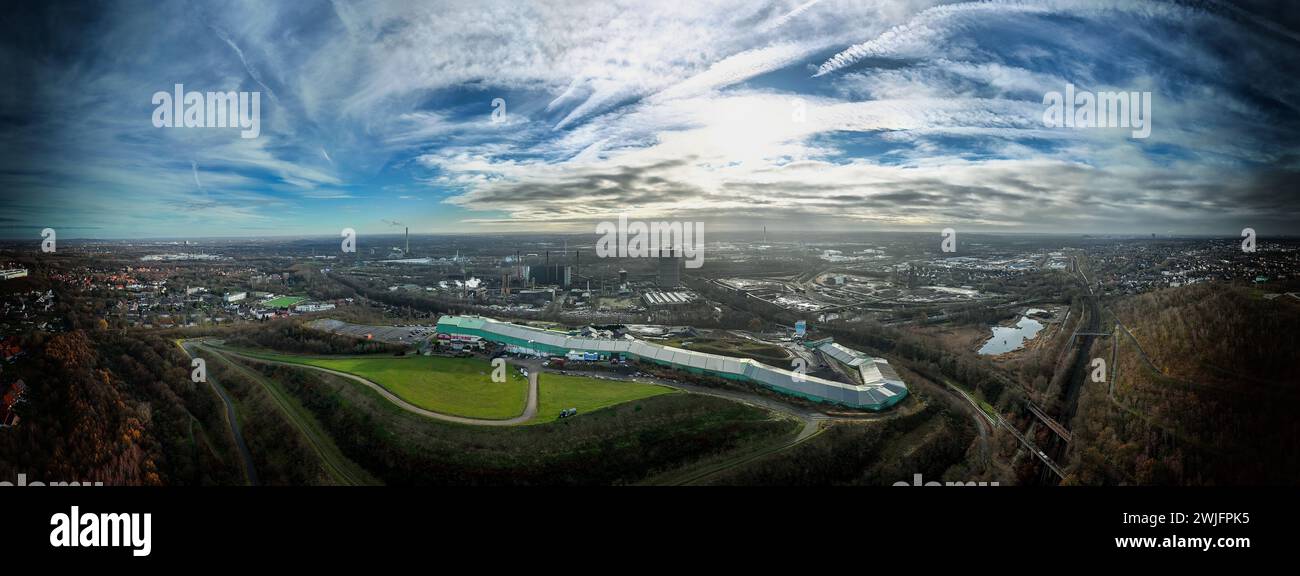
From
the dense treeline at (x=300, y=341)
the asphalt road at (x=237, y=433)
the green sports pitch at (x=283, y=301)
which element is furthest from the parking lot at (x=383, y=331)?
the asphalt road at (x=237, y=433)

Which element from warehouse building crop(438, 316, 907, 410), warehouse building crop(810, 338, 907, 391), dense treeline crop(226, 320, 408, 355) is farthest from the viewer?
dense treeline crop(226, 320, 408, 355)

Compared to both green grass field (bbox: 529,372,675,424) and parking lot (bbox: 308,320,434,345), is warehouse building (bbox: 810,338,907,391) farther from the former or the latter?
parking lot (bbox: 308,320,434,345)

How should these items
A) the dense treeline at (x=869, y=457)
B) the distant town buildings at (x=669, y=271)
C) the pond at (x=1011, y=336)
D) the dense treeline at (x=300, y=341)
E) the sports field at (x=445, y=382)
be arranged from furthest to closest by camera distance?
the distant town buildings at (x=669, y=271)
the pond at (x=1011, y=336)
the dense treeline at (x=300, y=341)
the sports field at (x=445, y=382)
the dense treeline at (x=869, y=457)

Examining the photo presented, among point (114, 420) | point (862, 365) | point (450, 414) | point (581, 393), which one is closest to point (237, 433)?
point (114, 420)

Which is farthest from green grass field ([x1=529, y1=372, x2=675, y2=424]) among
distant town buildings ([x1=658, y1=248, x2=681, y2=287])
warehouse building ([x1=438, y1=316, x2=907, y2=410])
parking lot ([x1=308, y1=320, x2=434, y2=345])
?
distant town buildings ([x1=658, y1=248, x2=681, y2=287])

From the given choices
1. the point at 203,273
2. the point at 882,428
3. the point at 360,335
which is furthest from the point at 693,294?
the point at 203,273

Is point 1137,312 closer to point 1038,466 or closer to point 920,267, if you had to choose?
point 1038,466

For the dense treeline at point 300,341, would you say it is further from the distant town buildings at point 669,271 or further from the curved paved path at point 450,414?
the distant town buildings at point 669,271

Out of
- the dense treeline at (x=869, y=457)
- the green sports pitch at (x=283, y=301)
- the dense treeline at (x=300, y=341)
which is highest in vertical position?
the green sports pitch at (x=283, y=301)

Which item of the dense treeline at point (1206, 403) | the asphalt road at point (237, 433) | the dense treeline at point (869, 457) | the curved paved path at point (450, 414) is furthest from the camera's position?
the curved paved path at point (450, 414)
